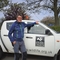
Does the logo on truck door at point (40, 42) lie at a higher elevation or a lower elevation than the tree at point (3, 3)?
higher

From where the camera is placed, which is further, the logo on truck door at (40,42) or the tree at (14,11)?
the tree at (14,11)

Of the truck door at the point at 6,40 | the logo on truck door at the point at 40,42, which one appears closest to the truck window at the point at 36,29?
the logo on truck door at the point at 40,42

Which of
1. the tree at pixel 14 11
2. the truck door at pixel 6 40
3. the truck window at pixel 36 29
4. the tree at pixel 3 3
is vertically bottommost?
the tree at pixel 14 11

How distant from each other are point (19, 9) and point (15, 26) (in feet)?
57.1

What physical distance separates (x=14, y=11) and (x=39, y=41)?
→ 57.4ft

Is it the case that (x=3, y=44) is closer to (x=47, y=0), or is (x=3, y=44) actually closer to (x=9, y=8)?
(x=47, y=0)

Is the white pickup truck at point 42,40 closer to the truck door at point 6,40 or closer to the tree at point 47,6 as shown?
the truck door at point 6,40

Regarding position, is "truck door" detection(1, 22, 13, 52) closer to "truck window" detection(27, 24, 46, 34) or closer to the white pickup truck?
the white pickup truck

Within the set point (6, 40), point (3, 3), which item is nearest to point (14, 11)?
point (3, 3)

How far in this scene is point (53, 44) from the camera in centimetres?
707

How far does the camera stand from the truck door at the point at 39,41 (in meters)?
7.11

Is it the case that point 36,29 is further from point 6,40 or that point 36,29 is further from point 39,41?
point 6,40

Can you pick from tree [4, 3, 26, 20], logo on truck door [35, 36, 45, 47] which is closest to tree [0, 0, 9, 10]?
tree [4, 3, 26, 20]

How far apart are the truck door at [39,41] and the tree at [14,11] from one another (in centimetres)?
1542
